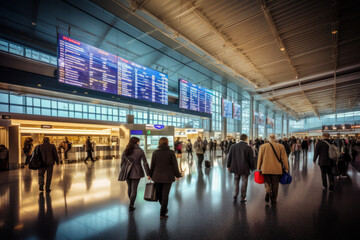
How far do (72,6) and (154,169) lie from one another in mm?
10502

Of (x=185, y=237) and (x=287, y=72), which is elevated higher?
(x=287, y=72)

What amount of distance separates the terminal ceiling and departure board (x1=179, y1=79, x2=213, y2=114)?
86.0 inches

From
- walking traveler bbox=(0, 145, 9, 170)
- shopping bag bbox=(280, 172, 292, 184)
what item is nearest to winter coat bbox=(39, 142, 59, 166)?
walking traveler bbox=(0, 145, 9, 170)

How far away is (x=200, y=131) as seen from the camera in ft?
67.4

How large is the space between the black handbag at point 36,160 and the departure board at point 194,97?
26.5 ft

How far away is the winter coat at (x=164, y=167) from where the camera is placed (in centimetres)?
328

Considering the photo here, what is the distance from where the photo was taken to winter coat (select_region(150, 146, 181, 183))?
10.8ft

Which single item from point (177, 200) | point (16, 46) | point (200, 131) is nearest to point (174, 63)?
point (200, 131)

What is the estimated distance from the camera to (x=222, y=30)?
8.51 meters

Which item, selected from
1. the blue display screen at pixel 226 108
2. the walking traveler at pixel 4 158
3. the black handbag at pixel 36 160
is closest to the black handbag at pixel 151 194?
the black handbag at pixel 36 160

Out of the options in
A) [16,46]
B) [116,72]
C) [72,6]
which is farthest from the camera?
[16,46]

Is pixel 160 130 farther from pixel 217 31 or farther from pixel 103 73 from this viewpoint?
pixel 217 31

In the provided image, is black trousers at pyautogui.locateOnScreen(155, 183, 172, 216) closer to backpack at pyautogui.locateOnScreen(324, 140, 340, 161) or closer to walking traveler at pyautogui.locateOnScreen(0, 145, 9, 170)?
backpack at pyautogui.locateOnScreen(324, 140, 340, 161)

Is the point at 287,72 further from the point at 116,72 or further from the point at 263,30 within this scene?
the point at 116,72
